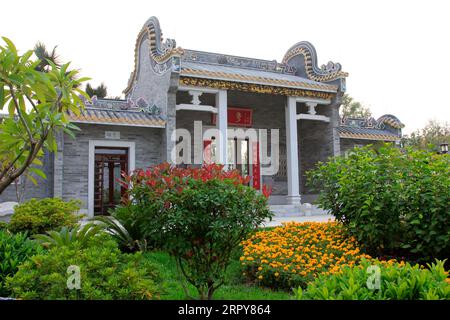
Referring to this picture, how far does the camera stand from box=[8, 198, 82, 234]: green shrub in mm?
6539

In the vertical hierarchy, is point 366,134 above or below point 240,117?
below

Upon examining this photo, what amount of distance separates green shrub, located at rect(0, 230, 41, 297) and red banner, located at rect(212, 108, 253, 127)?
10.1 metres

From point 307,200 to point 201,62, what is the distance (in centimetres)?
635

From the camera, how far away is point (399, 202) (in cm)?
509

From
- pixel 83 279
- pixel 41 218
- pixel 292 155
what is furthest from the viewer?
pixel 292 155

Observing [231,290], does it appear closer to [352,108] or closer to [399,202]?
[399,202]

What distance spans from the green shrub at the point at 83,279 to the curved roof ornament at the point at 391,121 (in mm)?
14331

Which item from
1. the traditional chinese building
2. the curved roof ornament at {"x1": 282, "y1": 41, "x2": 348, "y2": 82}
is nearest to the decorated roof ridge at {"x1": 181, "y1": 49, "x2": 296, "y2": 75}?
the traditional chinese building

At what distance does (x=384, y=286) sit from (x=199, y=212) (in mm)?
1456

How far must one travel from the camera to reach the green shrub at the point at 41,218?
6539 mm

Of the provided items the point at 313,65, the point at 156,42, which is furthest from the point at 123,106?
the point at 313,65

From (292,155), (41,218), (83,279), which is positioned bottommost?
(83,279)

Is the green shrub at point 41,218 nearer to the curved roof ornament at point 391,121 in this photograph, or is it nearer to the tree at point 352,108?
the curved roof ornament at point 391,121
